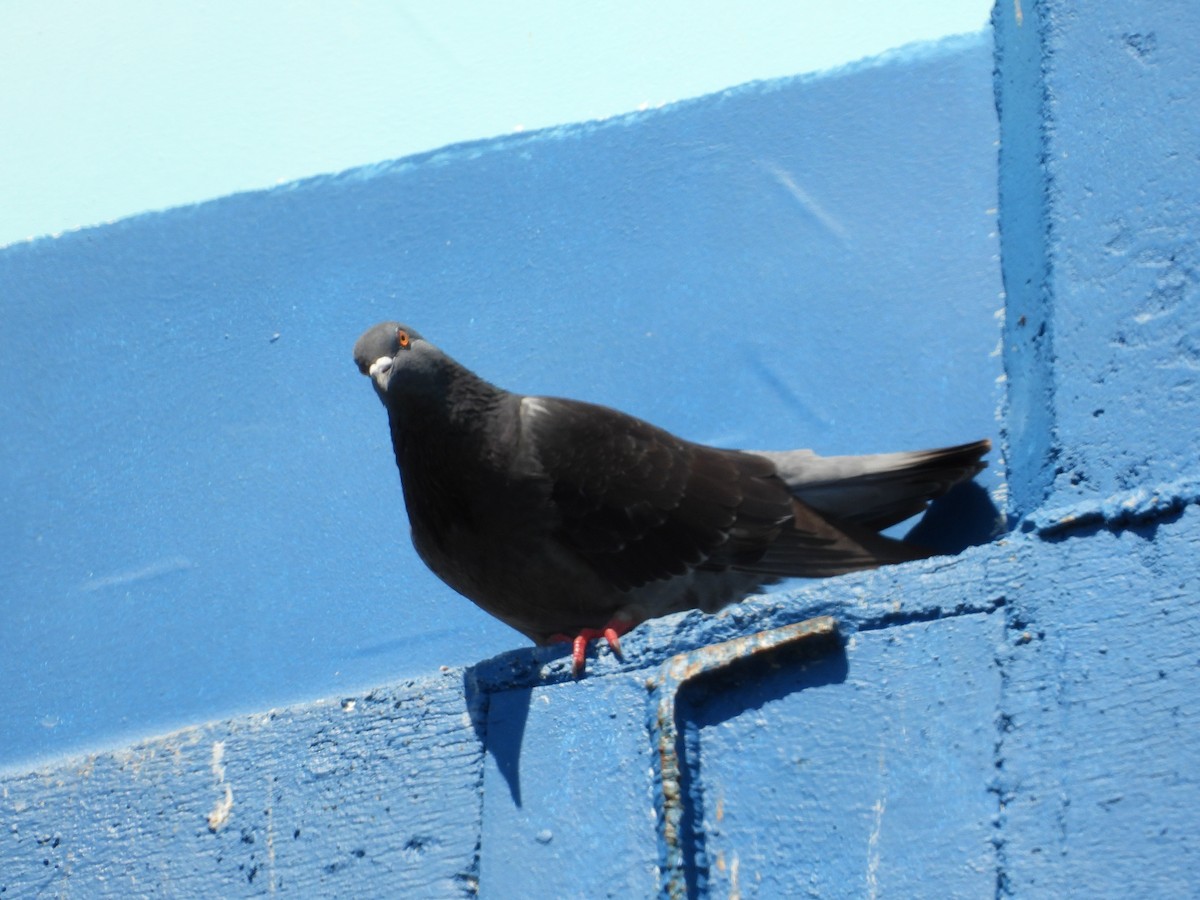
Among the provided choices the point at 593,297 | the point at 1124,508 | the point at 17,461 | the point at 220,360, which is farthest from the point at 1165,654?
the point at 17,461

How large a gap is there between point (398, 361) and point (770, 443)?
1.12m

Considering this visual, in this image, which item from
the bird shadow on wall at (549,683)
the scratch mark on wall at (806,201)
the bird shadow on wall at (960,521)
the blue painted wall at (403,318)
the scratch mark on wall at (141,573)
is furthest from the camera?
the scratch mark on wall at (141,573)

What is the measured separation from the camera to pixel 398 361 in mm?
3734

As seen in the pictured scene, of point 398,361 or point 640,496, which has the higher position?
point 398,361

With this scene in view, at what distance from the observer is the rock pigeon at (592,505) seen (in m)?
3.67

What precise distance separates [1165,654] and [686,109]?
2.65m

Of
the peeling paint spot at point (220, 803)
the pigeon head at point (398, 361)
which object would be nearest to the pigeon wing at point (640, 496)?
the pigeon head at point (398, 361)

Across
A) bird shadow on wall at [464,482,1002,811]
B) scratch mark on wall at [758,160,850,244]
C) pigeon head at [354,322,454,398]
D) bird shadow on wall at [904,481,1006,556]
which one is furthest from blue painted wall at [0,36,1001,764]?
bird shadow on wall at [464,482,1002,811]

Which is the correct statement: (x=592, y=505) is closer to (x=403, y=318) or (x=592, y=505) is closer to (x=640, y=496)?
(x=640, y=496)

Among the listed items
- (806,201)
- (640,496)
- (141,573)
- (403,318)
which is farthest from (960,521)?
(141,573)

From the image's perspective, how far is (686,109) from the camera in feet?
15.0

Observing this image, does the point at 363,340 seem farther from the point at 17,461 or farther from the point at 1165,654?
the point at 1165,654

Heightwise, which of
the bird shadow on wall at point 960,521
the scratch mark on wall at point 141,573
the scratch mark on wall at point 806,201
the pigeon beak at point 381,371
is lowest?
the bird shadow on wall at point 960,521

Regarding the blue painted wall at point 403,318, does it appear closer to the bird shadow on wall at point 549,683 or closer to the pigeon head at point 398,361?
the pigeon head at point 398,361
